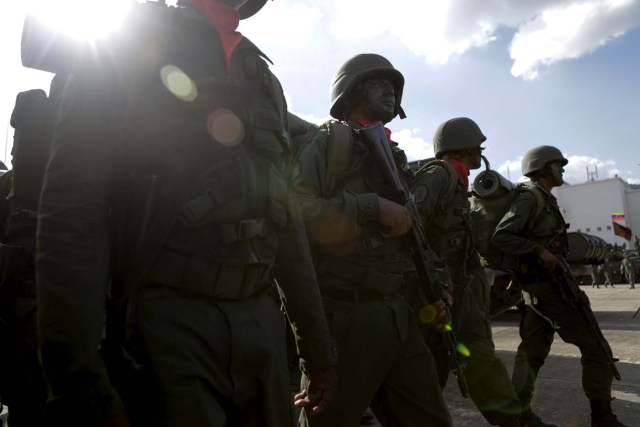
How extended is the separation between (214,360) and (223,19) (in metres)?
0.96

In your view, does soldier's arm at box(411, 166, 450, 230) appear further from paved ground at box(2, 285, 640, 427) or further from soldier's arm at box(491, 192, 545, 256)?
paved ground at box(2, 285, 640, 427)

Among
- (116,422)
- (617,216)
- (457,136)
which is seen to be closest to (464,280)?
(457,136)

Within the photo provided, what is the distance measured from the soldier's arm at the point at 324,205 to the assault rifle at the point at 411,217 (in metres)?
0.23

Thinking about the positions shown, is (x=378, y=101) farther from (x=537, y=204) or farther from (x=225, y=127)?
(x=537, y=204)

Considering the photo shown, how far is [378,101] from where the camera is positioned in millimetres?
2785

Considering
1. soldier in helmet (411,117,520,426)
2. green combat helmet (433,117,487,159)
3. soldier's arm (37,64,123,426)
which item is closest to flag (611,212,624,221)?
green combat helmet (433,117,487,159)

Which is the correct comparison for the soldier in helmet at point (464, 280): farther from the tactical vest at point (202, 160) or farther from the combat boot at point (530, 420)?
the tactical vest at point (202, 160)

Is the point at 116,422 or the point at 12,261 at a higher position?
the point at 12,261

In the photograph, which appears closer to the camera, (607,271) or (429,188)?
(429,188)

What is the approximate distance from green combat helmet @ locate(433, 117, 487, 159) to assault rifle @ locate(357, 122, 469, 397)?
199 centimetres

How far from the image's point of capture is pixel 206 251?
1189 mm

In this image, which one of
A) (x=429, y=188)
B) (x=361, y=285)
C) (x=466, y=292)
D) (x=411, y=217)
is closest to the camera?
(x=361, y=285)

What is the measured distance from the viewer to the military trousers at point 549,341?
12.3ft

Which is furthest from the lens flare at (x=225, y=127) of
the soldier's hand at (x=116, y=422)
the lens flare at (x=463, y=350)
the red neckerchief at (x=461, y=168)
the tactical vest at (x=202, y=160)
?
the red neckerchief at (x=461, y=168)
